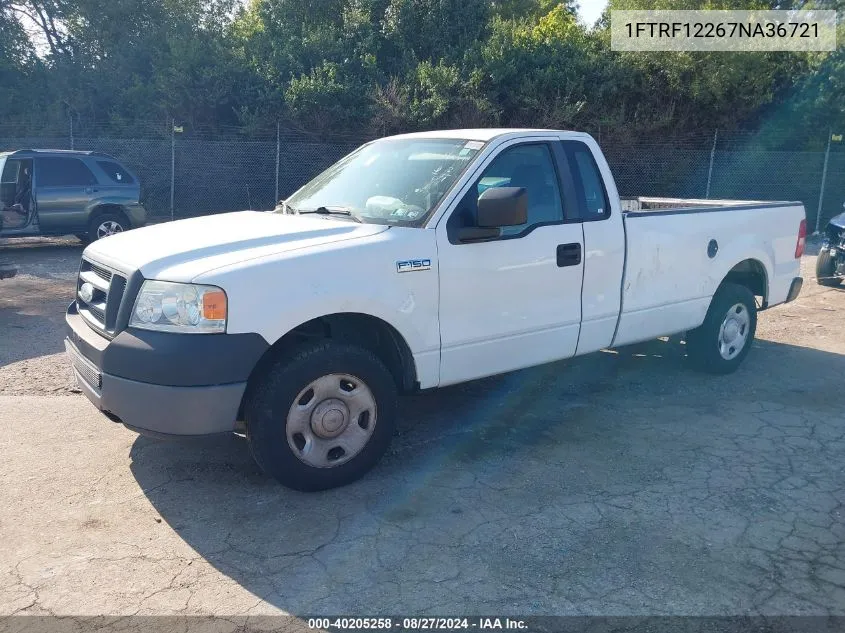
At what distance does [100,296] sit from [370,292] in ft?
5.18

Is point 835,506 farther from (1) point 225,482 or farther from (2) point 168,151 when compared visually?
(2) point 168,151

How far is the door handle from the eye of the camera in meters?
5.08

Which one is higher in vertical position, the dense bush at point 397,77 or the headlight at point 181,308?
the dense bush at point 397,77

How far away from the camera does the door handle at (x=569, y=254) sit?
16.7 ft

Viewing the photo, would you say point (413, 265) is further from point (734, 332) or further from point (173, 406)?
point (734, 332)

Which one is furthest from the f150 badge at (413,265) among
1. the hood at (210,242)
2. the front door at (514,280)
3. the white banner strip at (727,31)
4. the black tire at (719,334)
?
the white banner strip at (727,31)

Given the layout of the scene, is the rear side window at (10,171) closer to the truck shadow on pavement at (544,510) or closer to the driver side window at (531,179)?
the truck shadow on pavement at (544,510)

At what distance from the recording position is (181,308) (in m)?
3.84

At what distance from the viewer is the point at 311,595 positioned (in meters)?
3.32

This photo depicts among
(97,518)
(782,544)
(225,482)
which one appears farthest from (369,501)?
(782,544)

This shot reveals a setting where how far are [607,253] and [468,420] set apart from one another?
59.7 inches

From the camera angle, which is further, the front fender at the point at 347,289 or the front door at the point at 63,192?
the front door at the point at 63,192

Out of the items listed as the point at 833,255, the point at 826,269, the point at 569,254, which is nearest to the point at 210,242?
the point at 569,254

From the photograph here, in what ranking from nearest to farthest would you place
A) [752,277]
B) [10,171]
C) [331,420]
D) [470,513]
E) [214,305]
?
1. [214,305]
2. [470,513]
3. [331,420]
4. [752,277]
5. [10,171]
